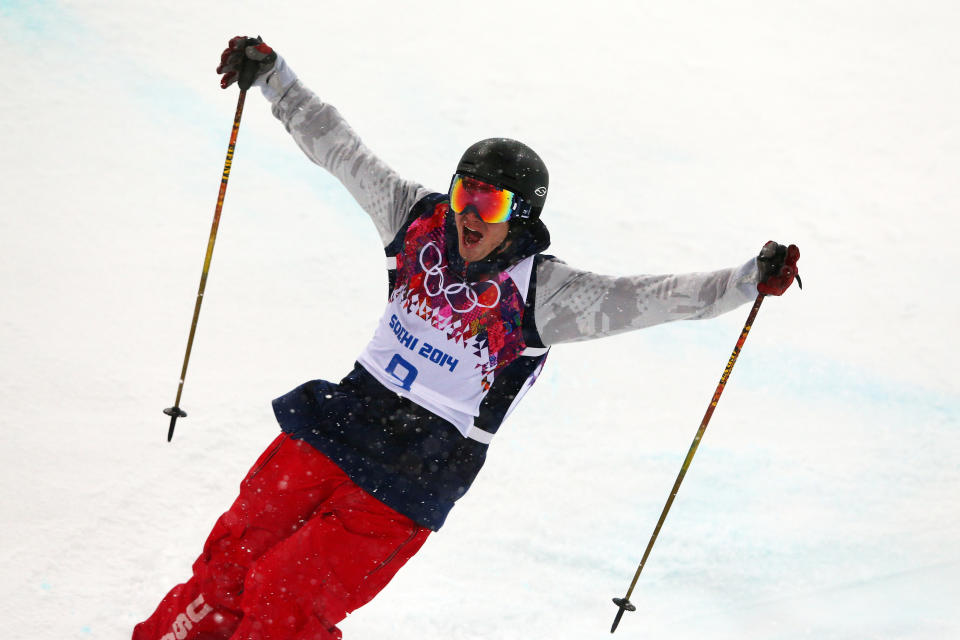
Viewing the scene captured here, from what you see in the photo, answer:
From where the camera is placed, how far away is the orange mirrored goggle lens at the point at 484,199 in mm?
2502

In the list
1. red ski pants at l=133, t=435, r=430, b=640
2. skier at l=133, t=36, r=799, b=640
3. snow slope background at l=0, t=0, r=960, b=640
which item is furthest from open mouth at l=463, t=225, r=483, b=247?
snow slope background at l=0, t=0, r=960, b=640

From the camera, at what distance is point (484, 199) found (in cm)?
250

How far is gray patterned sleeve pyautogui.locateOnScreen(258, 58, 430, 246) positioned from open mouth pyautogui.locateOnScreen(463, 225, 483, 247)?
0.23m

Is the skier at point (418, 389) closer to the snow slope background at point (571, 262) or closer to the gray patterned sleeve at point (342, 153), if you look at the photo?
the gray patterned sleeve at point (342, 153)

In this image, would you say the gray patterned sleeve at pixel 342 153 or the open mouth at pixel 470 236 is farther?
the gray patterned sleeve at pixel 342 153

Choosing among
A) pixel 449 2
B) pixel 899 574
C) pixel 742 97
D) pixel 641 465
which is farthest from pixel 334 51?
pixel 899 574

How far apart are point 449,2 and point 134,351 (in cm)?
575

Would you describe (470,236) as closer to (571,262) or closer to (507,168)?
(507,168)

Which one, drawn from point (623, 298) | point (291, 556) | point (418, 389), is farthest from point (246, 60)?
point (291, 556)

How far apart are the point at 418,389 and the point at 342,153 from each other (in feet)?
2.34

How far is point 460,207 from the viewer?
8.29 feet

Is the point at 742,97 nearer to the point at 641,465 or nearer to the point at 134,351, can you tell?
the point at 641,465

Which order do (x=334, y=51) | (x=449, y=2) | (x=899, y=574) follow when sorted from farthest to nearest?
(x=449, y=2) → (x=334, y=51) → (x=899, y=574)

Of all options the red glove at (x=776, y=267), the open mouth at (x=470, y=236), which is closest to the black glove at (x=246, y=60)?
the open mouth at (x=470, y=236)
